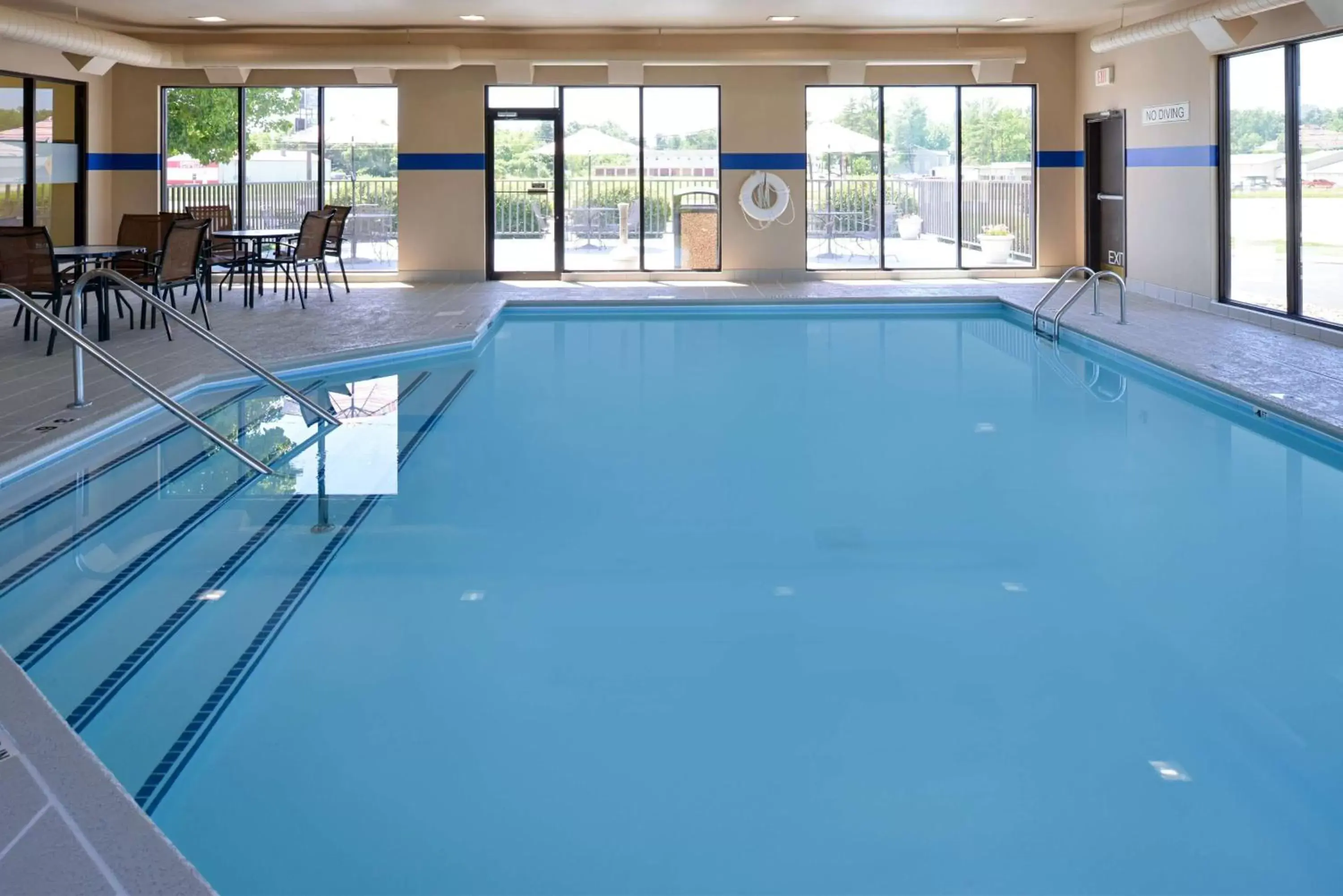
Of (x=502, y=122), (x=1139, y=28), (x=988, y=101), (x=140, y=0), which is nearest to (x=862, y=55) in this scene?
(x=988, y=101)

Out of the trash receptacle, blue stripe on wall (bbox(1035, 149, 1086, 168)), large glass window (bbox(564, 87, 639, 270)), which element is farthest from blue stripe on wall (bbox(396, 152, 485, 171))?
blue stripe on wall (bbox(1035, 149, 1086, 168))

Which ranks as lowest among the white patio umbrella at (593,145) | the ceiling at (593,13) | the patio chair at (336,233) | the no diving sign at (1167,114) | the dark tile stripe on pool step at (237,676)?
the dark tile stripe on pool step at (237,676)

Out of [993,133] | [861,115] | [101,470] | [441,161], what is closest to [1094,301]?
[993,133]

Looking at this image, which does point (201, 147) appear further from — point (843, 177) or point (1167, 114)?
point (1167, 114)

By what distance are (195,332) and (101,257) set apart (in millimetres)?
2844

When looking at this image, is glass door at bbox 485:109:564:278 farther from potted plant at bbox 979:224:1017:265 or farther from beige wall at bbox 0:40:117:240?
potted plant at bbox 979:224:1017:265

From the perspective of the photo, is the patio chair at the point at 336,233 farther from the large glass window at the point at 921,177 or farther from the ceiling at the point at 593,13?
the large glass window at the point at 921,177

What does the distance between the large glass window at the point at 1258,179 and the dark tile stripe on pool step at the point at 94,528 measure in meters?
7.95

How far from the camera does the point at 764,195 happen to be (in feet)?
46.2

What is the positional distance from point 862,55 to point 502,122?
3.82 metres

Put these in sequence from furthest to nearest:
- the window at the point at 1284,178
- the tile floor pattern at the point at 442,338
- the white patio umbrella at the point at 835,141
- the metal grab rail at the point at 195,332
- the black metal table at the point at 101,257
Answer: the white patio umbrella at the point at 835,141
the window at the point at 1284,178
the black metal table at the point at 101,257
the tile floor pattern at the point at 442,338
the metal grab rail at the point at 195,332

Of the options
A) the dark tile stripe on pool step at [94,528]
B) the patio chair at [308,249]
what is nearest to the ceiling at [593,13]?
the patio chair at [308,249]

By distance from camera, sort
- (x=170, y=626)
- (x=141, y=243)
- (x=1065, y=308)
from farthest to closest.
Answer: (x=141, y=243) → (x=1065, y=308) → (x=170, y=626)

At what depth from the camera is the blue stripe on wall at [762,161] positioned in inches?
551
